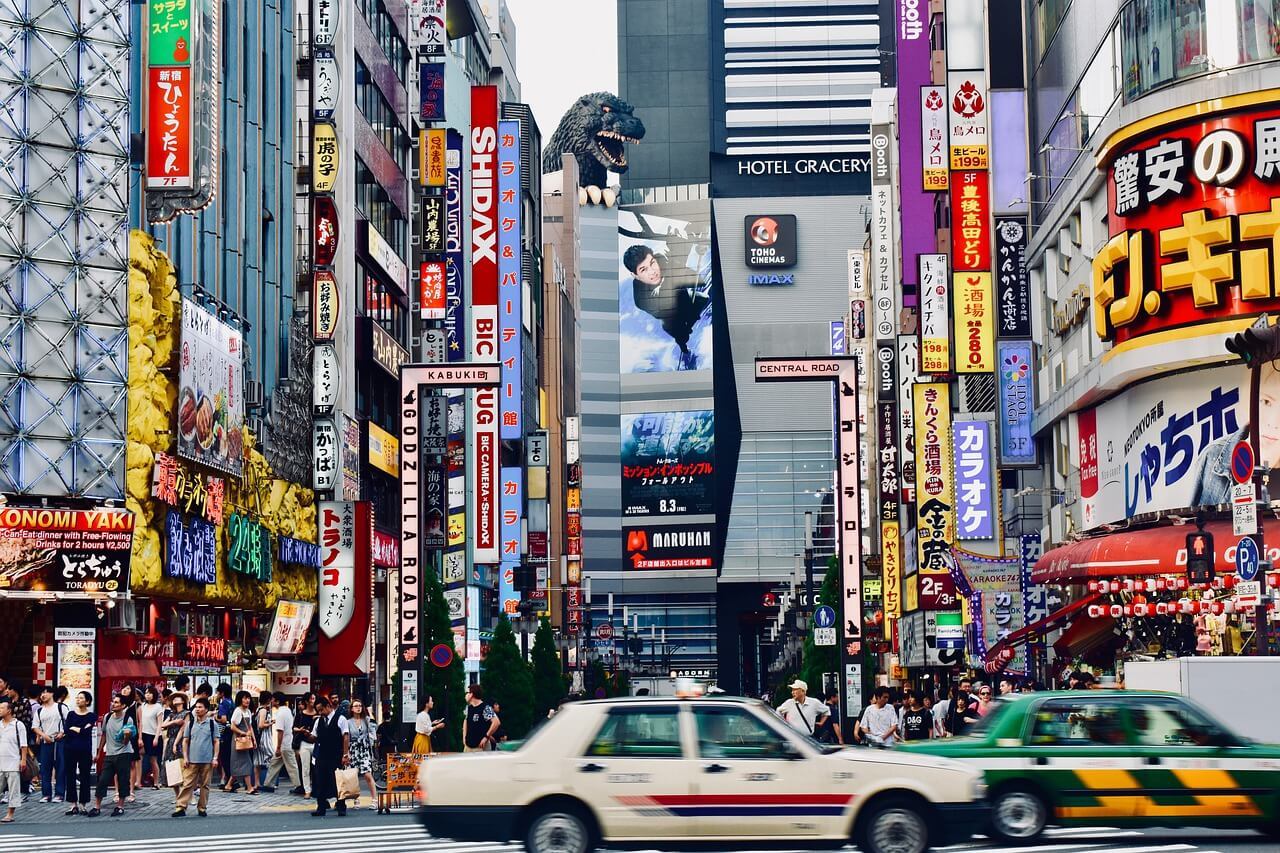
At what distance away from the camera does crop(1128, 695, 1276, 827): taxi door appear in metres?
17.0

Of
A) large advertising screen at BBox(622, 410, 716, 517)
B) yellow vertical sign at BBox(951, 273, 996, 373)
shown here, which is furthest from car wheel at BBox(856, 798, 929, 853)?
large advertising screen at BBox(622, 410, 716, 517)

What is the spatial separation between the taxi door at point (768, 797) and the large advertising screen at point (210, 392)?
79.3 ft

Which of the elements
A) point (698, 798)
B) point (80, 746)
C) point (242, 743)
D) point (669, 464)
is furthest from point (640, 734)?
point (669, 464)

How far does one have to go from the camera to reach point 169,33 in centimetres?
3628

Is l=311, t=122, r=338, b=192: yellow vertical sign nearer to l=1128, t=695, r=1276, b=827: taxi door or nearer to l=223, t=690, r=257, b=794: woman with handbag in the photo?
l=223, t=690, r=257, b=794: woman with handbag

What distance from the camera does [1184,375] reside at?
1346 inches

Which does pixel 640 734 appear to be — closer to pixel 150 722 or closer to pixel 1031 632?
pixel 150 722

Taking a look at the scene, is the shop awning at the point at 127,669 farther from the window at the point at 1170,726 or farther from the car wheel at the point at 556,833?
the window at the point at 1170,726

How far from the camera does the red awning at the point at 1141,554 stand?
31422 millimetres

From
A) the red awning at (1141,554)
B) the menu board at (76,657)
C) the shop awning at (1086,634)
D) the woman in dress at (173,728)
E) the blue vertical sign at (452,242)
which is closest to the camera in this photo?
the woman in dress at (173,728)

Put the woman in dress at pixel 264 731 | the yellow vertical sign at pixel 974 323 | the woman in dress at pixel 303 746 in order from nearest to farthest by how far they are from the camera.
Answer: the woman in dress at pixel 303 746
the woman in dress at pixel 264 731
the yellow vertical sign at pixel 974 323

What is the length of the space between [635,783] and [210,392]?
86.0ft

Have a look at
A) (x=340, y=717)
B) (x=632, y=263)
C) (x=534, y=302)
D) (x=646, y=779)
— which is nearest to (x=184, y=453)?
(x=340, y=717)

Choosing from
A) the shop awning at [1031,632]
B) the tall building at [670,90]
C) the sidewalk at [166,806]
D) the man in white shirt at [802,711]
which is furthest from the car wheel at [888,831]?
the tall building at [670,90]
